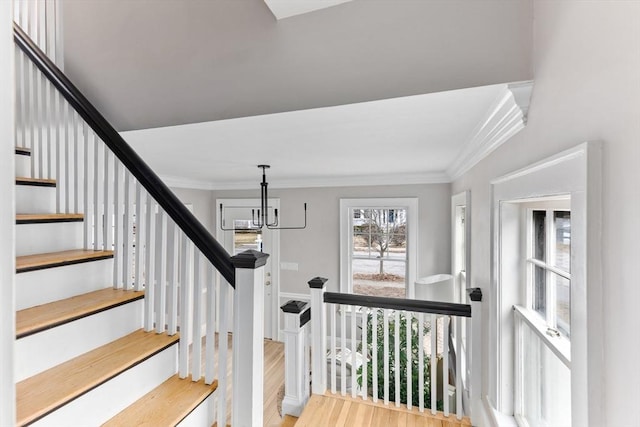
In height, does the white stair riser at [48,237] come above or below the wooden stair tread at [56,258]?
above

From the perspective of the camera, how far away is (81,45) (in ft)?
5.73

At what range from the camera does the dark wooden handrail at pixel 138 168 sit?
139cm

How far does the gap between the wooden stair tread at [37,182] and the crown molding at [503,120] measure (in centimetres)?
244

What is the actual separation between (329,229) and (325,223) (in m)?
0.11

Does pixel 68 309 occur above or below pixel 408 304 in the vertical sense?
above

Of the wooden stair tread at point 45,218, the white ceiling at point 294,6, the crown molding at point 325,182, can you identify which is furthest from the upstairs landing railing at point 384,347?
the crown molding at point 325,182

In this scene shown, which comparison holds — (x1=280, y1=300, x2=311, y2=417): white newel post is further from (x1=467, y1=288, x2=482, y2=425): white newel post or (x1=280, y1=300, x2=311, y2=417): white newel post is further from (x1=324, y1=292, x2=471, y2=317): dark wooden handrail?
(x1=467, y1=288, x2=482, y2=425): white newel post

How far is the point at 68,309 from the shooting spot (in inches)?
51.7

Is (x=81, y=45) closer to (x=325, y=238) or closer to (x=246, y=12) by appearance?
(x=246, y=12)

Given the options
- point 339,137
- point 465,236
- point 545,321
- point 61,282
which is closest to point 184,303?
point 61,282

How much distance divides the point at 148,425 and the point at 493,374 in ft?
5.42

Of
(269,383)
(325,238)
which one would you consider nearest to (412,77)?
(325,238)

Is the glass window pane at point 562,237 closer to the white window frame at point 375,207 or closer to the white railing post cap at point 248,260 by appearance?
the white railing post cap at point 248,260

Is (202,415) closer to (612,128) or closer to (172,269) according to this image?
(172,269)
